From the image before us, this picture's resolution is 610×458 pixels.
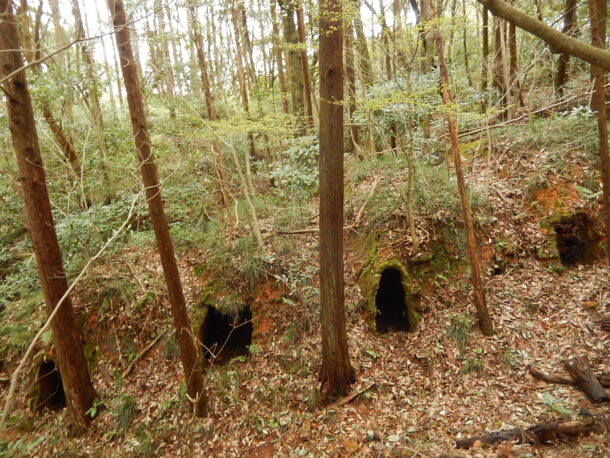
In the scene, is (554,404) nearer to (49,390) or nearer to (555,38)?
(555,38)

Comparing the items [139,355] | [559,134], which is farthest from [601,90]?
[139,355]

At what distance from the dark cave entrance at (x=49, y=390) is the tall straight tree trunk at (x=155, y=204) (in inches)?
140

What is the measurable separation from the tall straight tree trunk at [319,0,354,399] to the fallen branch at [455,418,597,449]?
6.73ft

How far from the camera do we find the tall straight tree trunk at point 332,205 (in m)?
4.73

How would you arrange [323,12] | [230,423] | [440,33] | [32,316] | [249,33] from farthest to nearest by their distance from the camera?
1. [249,33]
2. [32,316]
3. [230,423]
4. [440,33]
5. [323,12]

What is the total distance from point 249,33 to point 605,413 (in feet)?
46.6

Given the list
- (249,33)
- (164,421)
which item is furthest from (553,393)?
(249,33)

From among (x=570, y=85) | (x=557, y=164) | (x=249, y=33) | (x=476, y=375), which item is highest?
(x=249, y=33)

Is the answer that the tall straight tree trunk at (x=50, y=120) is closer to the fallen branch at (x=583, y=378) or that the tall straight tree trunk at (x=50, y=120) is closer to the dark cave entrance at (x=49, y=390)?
the dark cave entrance at (x=49, y=390)

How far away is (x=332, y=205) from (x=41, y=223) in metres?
4.67

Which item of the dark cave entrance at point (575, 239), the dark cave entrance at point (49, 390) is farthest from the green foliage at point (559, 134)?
the dark cave entrance at point (49, 390)

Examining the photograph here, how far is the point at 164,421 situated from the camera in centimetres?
607

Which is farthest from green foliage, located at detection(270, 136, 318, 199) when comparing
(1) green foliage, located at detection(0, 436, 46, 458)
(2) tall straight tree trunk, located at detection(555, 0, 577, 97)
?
(2) tall straight tree trunk, located at detection(555, 0, 577, 97)

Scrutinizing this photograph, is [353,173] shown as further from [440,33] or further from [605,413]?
[605,413]
